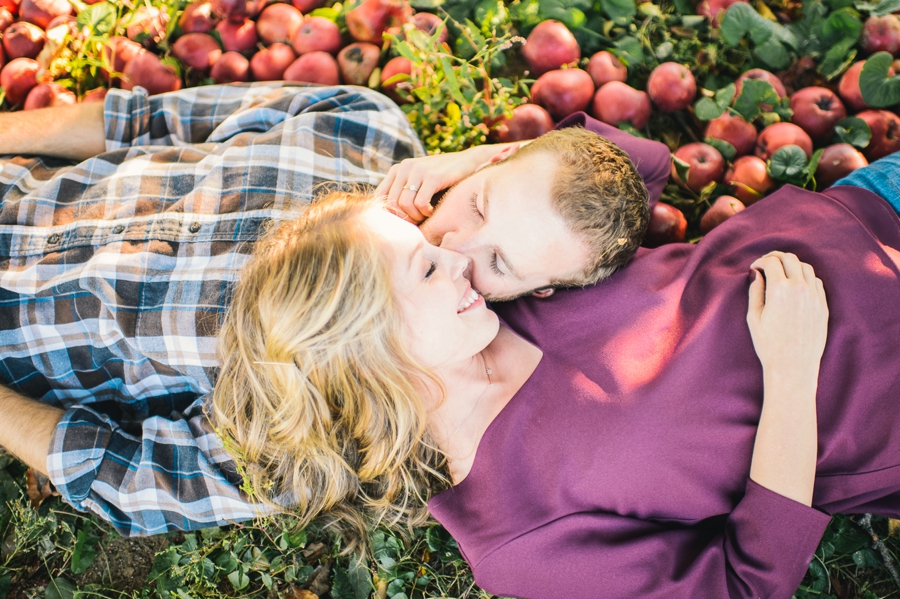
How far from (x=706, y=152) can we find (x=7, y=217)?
240 centimetres

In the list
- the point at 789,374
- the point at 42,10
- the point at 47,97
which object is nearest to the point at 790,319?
the point at 789,374

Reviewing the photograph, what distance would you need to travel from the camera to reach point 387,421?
63.4 inches

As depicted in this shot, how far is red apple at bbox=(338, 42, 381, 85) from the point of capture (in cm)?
234

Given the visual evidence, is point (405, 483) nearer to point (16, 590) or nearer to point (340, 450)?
point (340, 450)

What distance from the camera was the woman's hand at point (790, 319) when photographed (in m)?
1.52

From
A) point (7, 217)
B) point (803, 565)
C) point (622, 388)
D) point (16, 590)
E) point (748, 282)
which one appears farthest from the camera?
point (16, 590)

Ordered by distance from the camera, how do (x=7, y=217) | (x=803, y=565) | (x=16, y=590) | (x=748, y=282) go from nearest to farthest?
(x=803, y=565), (x=748, y=282), (x=7, y=217), (x=16, y=590)

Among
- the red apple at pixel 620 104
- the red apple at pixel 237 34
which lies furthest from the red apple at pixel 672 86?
the red apple at pixel 237 34

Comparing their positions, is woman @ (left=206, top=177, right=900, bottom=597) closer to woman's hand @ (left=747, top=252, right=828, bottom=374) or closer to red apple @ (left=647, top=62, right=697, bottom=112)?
woman's hand @ (left=747, top=252, right=828, bottom=374)

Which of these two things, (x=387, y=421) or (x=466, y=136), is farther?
(x=466, y=136)

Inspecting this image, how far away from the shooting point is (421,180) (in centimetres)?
183

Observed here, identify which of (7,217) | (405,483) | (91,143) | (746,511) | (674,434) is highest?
(91,143)

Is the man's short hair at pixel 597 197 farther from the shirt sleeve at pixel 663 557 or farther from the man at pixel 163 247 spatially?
the shirt sleeve at pixel 663 557

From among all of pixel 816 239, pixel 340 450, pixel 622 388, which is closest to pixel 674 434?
pixel 622 388
